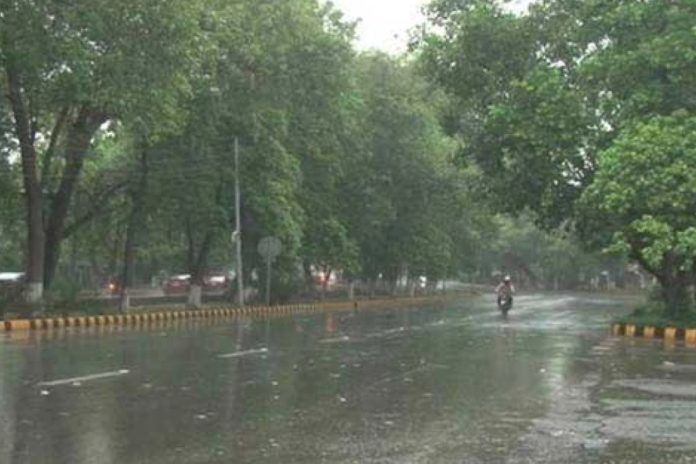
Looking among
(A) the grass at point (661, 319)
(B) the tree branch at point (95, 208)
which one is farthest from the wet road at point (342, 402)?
(B) the tree branch at point (95, 208)

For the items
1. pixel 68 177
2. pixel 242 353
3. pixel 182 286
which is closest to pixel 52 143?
pixel 68 177

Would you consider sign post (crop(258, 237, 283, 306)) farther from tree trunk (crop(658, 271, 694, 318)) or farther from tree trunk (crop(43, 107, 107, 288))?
tree trunk (crop(658, 271, 694, 318))

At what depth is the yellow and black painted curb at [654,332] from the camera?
80.0ft

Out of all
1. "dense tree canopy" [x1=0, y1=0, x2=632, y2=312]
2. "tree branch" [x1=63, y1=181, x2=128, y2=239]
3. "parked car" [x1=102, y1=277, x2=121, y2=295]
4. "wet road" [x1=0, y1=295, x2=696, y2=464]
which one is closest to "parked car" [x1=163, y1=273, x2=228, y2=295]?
"dense tree canopy" [x1=0, y1=0, x2=632, y2=312]

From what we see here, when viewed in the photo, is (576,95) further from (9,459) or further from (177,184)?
(9,459)

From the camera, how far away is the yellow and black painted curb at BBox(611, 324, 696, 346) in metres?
24.4

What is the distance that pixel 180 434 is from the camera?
854cm

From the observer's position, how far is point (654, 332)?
25.5 meters

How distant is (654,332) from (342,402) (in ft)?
55.3

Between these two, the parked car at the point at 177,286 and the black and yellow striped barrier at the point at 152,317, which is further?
the parked car at the point at 177,286

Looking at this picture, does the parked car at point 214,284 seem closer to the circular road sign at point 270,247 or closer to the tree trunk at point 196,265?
the tree trunk at point 196,265

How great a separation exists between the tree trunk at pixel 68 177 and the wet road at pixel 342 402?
10776mm

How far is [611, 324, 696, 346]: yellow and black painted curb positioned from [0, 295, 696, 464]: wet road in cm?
505

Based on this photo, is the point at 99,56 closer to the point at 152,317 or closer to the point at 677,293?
the point at 152,317
